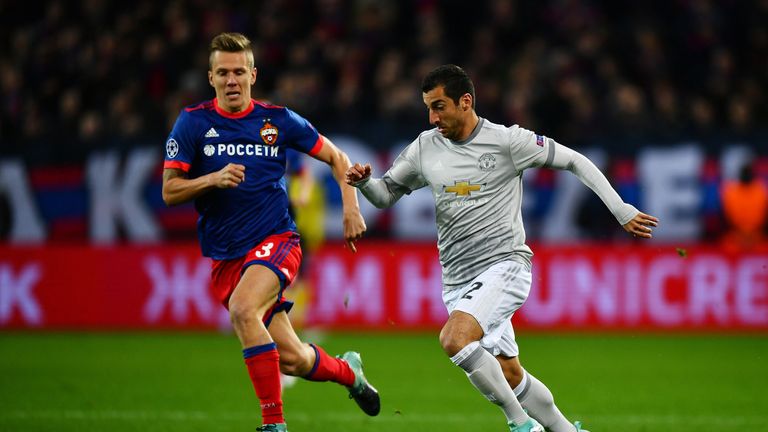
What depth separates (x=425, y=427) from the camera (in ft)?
25.0

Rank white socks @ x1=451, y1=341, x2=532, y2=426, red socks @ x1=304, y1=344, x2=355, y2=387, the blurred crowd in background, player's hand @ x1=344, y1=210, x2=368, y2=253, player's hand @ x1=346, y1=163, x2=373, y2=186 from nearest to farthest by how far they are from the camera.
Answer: white socks @ x1=451, y1=341, x2=532, y2=426 → player's hand @ x1=346, y1=163, x2=373, y2=186 → player's hand @ x1=344, y1=210, x2=368, y2=253 → red socks @ x1=304, y1=344, x2=355, y2=387 → the blurred crowd in background

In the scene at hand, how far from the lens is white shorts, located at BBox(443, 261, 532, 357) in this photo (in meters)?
6.05

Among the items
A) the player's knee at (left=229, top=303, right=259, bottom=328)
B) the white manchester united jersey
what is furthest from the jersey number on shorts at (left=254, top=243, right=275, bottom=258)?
the white manchester united jersey

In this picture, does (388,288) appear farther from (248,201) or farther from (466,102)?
(466,102)

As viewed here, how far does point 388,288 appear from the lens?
45.8 ft

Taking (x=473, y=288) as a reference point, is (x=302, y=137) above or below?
above

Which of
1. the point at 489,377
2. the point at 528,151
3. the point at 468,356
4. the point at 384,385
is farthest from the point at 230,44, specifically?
the point at 384,385

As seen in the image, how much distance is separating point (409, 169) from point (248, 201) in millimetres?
952

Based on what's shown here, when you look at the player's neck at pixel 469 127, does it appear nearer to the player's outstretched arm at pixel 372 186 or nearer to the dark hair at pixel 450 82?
the dark hair at pixel 450 82

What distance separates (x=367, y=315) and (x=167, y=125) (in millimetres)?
3897

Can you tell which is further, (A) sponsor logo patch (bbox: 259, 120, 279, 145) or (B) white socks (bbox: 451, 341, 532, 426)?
(A) sponsor logo patch (bbox: 259, 120, 279, 145)

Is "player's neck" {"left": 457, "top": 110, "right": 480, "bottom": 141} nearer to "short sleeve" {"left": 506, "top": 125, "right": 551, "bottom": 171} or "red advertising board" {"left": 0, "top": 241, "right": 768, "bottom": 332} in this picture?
"short sleeve" {"left": 506, "top": 125, "right": 551, "bottom": 171}

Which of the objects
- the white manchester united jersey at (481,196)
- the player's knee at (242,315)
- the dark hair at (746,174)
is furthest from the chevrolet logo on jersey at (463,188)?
the dark hair at (746,174)

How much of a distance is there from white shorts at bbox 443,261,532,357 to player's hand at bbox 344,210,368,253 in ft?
2.01
